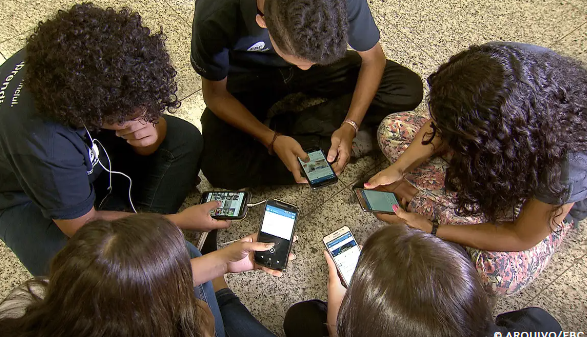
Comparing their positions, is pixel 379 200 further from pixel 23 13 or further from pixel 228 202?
pixel 23 13

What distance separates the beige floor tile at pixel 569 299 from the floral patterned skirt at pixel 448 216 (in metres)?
0.14

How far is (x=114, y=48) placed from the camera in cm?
79

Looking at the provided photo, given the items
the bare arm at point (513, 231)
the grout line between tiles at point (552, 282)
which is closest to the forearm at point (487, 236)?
the bare arm at point (513, 231)

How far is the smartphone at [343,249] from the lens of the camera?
1194 millimetres

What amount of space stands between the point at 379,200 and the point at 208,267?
567 mm

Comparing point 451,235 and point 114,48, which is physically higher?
point 114,48

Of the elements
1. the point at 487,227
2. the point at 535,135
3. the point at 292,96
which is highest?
the point at 535,135

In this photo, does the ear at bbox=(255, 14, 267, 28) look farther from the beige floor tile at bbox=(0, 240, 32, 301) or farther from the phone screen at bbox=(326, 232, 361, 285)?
the beige floor tile at bbox=(0, 240, 32, 301)

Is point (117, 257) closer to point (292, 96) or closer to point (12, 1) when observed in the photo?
point (292, 96)

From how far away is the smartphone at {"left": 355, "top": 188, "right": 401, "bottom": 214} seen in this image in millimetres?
1287

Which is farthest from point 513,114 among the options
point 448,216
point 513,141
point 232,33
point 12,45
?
point 12,45

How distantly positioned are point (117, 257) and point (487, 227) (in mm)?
873

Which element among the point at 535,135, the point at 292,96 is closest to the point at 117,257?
the point at 535,135

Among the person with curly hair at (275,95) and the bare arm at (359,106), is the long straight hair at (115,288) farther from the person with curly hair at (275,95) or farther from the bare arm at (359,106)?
the bare arm at (359,106)
